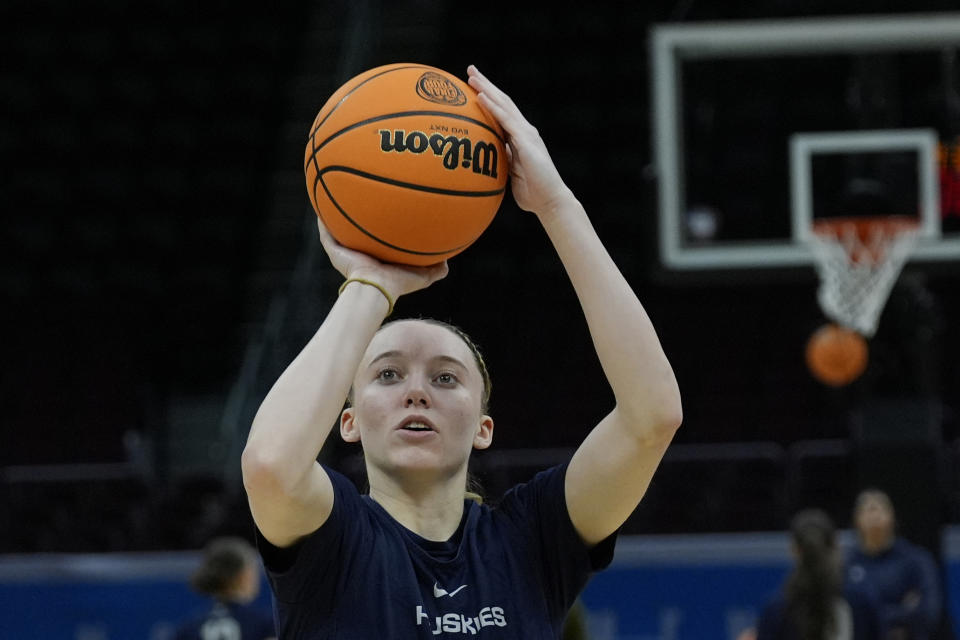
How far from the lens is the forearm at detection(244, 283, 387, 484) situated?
2.01 m

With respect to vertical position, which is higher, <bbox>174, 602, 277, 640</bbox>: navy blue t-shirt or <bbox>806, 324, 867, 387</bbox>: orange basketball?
<bbox>806, 324, 867, 387</bbox>: orange basketball

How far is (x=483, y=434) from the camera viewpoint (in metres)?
2.47

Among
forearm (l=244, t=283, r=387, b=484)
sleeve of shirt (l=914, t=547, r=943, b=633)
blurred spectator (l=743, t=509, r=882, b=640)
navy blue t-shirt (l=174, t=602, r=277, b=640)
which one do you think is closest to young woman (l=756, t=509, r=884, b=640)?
blurred spectator (l=743, t=509, r=882, b=640)


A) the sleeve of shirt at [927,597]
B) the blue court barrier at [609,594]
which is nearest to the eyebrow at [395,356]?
the sleeve of shirt at [927,597]

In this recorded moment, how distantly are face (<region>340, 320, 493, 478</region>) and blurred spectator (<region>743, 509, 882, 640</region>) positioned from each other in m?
3.46

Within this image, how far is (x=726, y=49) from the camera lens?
20.4ft

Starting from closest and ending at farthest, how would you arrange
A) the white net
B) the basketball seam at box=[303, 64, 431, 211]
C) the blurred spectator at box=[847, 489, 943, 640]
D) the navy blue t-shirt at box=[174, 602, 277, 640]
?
1. the basketball seam at box=[303, 64, 431, 211]
2. the navy blue t-shirt at box=[174, 602, 277, 640]
3. the white net
4. the blurred spectator at box=[847, 489, 943, 640]

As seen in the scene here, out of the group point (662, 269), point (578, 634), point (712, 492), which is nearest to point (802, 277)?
point (662, 269)

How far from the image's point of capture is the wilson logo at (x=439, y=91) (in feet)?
7.56

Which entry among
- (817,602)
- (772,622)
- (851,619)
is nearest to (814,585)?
(817,602)

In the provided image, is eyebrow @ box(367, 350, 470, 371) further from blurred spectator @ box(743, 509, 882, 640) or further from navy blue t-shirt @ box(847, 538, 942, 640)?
navy blue t-shirt @ box(847, 538, 942, 640)

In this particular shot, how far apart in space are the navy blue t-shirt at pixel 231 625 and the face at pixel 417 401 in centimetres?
311

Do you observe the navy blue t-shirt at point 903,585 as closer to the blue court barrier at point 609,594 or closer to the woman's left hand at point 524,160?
the blue court barrier at point 609,594

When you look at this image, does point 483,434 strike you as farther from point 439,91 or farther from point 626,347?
point 439,91
